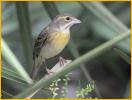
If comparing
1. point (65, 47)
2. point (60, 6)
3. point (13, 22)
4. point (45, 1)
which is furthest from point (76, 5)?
point (45, 1)

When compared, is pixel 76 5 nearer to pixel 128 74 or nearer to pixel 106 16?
pixel 128 74

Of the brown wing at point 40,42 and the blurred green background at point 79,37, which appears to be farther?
the brown wing at point 40,42

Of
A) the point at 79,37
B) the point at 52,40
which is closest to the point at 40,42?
the point at 52,40

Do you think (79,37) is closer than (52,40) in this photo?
No

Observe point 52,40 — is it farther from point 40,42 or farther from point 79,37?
point 79,37

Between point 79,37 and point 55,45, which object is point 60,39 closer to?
point 55,45

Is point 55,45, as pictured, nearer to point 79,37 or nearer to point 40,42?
point 40,42

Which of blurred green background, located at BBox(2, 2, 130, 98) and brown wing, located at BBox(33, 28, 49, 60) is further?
brown wing, located at BBox(33, 28, 49, 60)

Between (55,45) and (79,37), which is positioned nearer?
(55,45)
